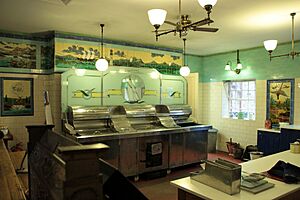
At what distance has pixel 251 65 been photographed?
6457mm

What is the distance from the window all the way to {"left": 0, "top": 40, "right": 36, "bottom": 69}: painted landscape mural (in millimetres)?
5001

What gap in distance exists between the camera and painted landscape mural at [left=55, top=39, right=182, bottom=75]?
4.96 meters

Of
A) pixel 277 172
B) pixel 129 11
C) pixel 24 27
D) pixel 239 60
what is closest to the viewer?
pixel 277 172

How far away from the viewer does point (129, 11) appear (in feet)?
12.1

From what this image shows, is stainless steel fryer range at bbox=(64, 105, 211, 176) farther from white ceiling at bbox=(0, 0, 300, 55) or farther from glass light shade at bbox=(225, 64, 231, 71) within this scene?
glass light shade at bbox=(225, 64, 231, 71)

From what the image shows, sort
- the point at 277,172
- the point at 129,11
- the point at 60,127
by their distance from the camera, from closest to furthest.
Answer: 1. the point at 277,172
2. the point at 129,11
3. the point at 60,127

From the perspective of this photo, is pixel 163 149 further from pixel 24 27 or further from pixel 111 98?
pixel 24 27

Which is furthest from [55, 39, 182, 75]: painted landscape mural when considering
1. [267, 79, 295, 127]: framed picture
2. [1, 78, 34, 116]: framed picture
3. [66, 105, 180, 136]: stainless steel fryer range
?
[267, 79, 295, 127]: framed picture

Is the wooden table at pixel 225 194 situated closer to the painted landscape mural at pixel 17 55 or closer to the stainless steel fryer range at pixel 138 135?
the stainless steel fryer range at pixel 138 135

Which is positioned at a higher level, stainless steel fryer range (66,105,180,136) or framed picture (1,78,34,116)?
framed picture (1,78,34,116)

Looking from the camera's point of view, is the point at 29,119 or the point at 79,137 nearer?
the point at 79,137

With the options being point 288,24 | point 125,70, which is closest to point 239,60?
point 288,24

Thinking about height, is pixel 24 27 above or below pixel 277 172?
above

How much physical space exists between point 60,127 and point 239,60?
4785mm
